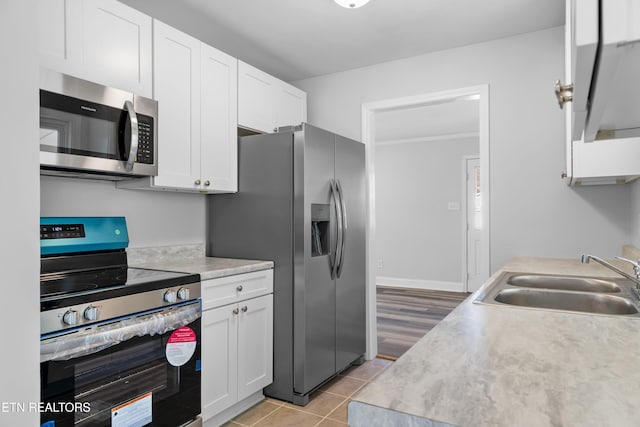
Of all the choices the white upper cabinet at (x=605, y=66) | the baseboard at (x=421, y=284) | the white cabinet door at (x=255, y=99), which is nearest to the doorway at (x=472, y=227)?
the baseboard at (x=421, y=284)

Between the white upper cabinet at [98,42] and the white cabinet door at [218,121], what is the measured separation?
418mm

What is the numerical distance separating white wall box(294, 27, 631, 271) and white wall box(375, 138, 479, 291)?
336 centimetres

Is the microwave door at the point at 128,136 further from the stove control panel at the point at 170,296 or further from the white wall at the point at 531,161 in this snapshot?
the white wall at the point at 531,161

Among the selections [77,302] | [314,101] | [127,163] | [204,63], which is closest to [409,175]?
[314,101]

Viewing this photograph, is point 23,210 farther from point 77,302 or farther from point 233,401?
point 233,401

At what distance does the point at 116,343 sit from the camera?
1694 mm

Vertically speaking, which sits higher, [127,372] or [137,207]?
[137,207]

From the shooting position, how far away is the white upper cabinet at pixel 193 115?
2.32m

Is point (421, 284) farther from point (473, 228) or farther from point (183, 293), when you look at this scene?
point (183, 293)

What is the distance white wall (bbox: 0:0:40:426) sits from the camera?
1.27 meters

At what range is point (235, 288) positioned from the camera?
2398 mm

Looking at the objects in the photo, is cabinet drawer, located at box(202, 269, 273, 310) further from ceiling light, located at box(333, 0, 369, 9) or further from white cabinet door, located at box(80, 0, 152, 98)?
ceiling light, located at box(333, 0, 369, 9)

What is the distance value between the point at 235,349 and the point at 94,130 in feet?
4.60

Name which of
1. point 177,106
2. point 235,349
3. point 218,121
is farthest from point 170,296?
point 218,121
